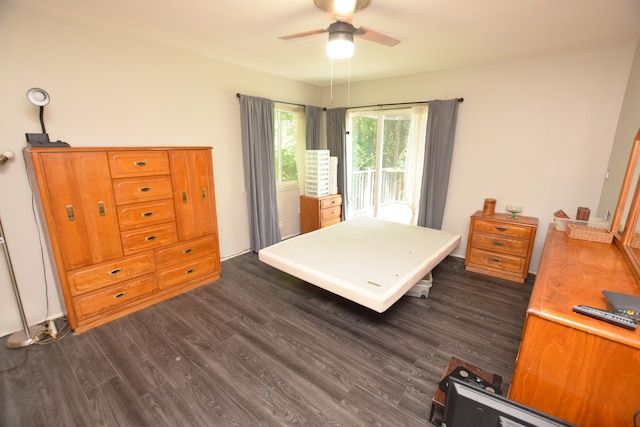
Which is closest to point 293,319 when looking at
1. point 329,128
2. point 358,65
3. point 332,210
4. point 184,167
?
point 184,167

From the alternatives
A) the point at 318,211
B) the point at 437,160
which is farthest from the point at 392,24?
the point at 318,211

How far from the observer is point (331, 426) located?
152 cm

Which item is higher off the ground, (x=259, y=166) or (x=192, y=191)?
(x=259, y=166)

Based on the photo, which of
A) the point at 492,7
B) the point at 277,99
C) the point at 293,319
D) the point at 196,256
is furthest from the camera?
the point at 277,99

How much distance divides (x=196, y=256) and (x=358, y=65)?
2.93 m

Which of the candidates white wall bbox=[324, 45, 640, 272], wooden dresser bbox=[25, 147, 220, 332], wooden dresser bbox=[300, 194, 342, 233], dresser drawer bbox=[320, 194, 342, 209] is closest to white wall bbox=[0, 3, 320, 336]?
wooden dresser bbox=[25, 147, 220, 332]

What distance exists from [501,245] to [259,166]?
314cm

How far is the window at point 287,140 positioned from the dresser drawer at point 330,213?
0.71 meters

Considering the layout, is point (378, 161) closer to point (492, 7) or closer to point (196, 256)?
point (492, 7)

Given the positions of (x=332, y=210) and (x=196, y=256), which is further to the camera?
(x=332, y=210)

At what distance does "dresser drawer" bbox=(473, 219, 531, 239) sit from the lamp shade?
4176mm

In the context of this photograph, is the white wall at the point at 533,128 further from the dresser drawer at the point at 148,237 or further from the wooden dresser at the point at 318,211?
the dresser drawer at the point at 148,237

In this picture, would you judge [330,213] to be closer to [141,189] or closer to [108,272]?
[141,189]

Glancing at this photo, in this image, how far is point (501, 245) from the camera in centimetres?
319
